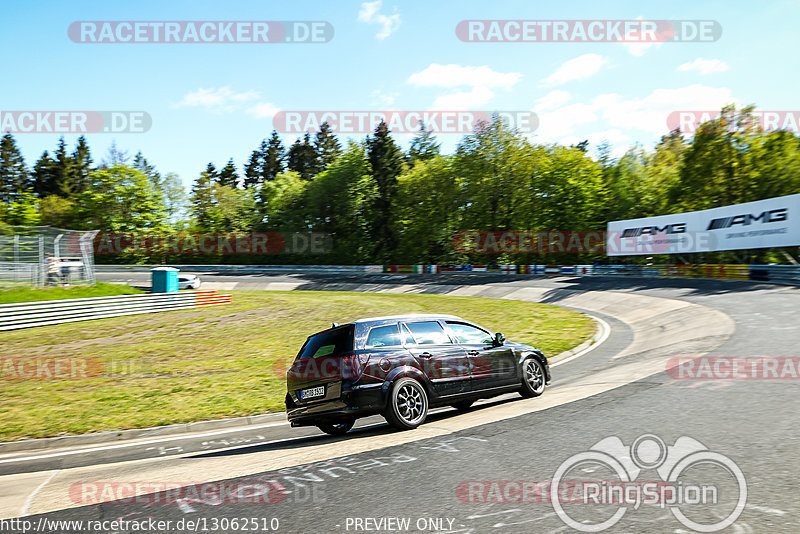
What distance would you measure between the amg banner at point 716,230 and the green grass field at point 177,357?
1608 centimetres

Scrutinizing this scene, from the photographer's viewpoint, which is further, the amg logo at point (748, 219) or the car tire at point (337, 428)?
the amg logo at point (748, 219)

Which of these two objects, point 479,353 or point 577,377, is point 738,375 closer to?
point 577,377

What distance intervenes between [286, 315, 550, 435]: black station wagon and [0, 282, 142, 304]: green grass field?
1852 cm

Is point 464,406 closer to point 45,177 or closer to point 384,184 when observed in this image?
point 384,184

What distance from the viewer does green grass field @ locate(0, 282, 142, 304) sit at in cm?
2175

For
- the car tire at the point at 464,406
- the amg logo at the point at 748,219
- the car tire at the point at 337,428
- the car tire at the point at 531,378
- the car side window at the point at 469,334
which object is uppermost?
the amg logo at the point at 748,219

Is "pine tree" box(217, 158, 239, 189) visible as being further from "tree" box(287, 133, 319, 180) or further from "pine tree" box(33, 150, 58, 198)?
"pine tree" box(33, 150, 58, 198)

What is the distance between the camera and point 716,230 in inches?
1517

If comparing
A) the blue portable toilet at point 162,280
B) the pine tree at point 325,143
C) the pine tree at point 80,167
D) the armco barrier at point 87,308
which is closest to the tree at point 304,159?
the pine tree at point 325,143

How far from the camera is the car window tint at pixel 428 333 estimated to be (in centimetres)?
902

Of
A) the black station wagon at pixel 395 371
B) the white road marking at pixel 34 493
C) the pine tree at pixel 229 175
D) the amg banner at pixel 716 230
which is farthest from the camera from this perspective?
Result: the pine tree at pixel 229 175

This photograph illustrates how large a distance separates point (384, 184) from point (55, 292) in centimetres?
5696

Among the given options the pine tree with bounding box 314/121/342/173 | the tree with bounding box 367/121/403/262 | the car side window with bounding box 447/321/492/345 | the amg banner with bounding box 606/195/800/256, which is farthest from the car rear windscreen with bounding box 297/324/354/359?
the pine tree with bounding box 314/121/342/173

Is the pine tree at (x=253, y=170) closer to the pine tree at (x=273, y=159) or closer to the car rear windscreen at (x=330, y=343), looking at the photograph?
the pine tree at (x=273, y=159)
